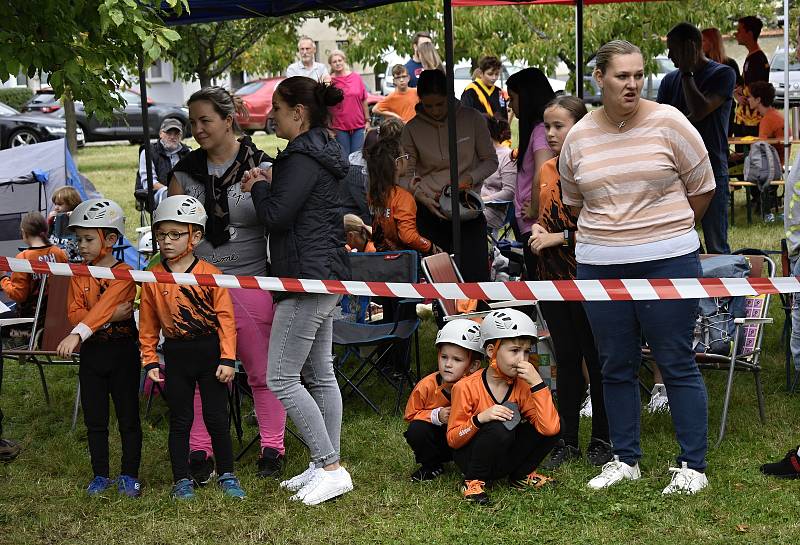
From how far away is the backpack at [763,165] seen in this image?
1237 cm

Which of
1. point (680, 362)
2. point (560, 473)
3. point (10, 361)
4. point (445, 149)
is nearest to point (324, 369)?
point (560, 473)

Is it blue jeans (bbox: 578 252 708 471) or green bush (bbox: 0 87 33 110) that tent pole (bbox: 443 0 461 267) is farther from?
green bush (bbox: 0 87 33 110)

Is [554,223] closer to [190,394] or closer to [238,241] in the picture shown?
[238,241]

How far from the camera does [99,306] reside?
5.34 m

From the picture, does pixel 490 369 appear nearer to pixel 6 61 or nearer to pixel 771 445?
pixel 771 445

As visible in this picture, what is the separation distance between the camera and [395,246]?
7637 mm

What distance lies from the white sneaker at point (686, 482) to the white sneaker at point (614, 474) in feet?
0.63

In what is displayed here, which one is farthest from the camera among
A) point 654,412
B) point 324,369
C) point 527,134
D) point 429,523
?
point 527,134

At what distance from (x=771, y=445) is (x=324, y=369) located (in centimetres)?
233

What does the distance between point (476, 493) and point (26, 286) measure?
367cm

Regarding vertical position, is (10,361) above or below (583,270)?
below

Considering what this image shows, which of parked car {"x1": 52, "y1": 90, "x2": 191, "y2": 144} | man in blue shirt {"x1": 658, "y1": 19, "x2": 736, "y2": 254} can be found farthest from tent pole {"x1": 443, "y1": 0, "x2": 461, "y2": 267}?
parked car {"x1": 52, "y1": 90, "x2": 191, "y2": 144}

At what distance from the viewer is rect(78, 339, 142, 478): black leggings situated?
17.9 feet

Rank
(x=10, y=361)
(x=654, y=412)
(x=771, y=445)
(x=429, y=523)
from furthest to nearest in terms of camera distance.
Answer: (x=10, y=361) → (x=654, y=412) → (x=771, y=445) → (x=429, y=523)
